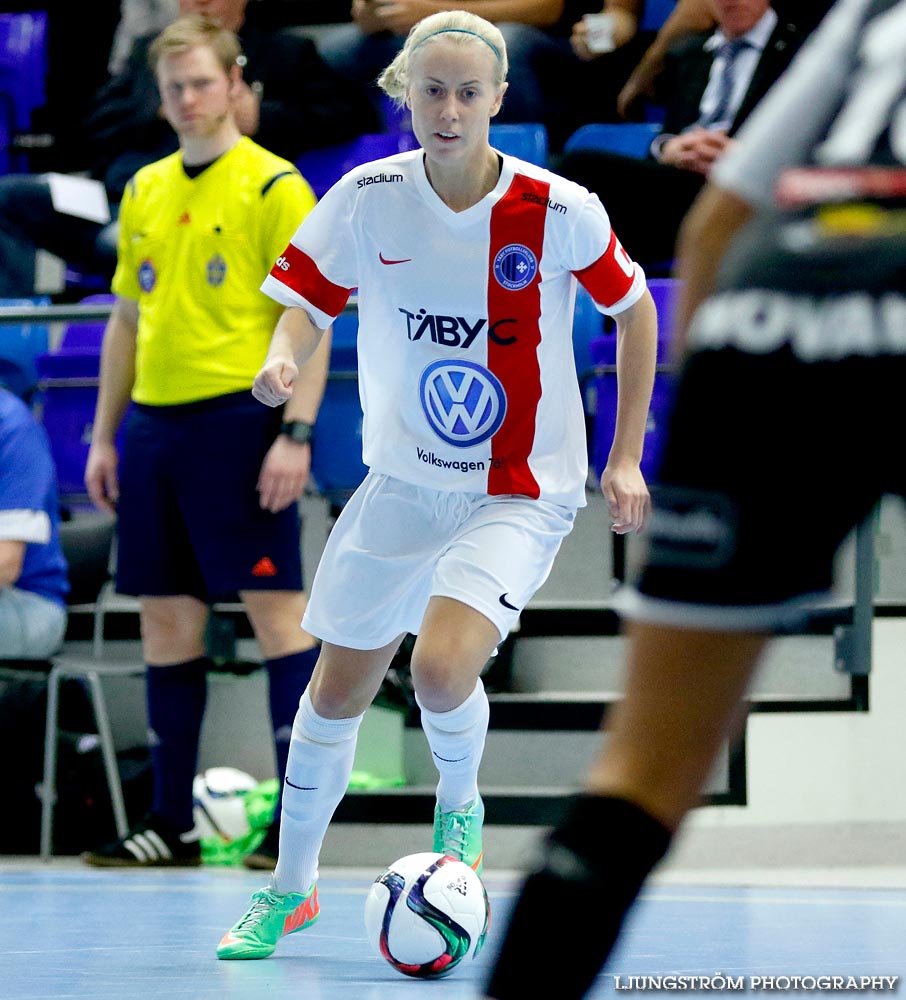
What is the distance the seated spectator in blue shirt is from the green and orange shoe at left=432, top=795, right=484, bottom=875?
2.45 metres

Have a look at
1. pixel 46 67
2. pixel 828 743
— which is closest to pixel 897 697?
pixel 828 743

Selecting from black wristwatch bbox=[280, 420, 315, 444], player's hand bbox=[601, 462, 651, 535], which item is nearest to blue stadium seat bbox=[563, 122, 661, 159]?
black wristwatch bbox=[280, 420, 315, 444]

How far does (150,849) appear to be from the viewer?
16.2 ft

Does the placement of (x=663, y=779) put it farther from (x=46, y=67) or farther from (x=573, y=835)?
(x=46, y=67)

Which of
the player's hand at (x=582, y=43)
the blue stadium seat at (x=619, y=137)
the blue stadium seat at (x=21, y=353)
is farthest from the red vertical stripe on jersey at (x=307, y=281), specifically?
the player's hand at (x=582, y=43)

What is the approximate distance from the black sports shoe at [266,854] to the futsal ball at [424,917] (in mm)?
1811

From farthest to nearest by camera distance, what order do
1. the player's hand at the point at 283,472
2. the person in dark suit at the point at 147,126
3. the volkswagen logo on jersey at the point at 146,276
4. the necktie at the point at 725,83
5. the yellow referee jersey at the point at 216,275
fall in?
the person in dark suit at the point at 147,126
the necktie at the point at 725,83
the volkswagen logo on jersey at the point at 146,276
the yellow referee jersey at the point at 216,275
the player's hand at the point at 283,472

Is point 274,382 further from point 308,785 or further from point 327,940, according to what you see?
point 327,940

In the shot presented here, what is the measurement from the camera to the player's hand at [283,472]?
4664mm

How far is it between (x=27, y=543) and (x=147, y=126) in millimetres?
2152

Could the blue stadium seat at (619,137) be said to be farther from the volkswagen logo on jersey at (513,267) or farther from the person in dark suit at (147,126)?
the volkswagen logo on jersey at (513,267)

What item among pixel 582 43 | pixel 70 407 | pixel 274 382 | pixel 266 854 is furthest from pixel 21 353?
pixel 274 382

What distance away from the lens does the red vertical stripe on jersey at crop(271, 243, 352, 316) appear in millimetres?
3475

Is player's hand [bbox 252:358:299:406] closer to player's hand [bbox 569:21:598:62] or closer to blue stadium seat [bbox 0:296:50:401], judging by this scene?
blue stadium seat [bbox 0:296:50:401]
